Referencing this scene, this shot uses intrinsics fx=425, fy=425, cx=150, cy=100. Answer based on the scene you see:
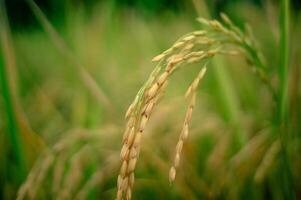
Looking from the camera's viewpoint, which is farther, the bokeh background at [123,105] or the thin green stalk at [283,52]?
the bokeh background at [123,105]

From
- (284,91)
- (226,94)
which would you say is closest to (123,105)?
(226,94)

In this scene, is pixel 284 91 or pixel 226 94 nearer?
pixel 284 91

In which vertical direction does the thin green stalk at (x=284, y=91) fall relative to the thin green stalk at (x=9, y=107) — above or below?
below

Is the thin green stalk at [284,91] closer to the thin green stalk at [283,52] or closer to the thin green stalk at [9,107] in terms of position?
the thin green stalk at [283,52]

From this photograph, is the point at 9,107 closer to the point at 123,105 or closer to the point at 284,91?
the point at 123,105

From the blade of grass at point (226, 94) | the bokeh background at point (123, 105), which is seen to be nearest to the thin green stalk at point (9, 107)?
the bokeh background at point (123, 105)

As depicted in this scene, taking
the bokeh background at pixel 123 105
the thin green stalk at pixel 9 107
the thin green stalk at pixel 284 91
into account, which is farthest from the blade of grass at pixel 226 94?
the thin green stalk at pixel 9 107

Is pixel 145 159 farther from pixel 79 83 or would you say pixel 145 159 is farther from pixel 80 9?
pixel 80 9

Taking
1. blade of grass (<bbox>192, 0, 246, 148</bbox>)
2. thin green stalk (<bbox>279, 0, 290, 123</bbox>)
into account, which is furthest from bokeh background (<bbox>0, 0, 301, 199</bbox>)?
thin green stalk (<bbox>279, 0, 290, 123</bbox>)
